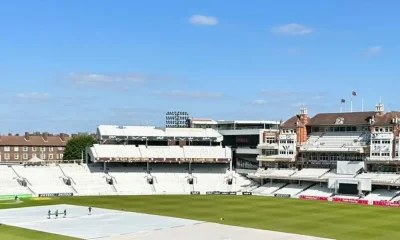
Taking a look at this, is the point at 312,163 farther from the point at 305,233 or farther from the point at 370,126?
the point at 305,233

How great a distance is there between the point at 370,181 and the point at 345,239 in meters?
30.1

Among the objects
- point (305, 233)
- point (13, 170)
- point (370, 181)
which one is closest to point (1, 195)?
point (13, 170)

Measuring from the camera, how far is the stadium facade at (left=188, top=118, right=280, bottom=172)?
283 ft

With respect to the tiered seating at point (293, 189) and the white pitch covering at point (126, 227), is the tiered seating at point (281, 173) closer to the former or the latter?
the tiered seating at point (293, 189)

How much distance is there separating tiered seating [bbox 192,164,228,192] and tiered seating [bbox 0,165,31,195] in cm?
2538

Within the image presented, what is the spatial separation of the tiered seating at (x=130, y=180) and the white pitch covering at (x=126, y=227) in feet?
76.9

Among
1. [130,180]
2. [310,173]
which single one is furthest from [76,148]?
[310,173]

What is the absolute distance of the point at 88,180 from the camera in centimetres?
7625

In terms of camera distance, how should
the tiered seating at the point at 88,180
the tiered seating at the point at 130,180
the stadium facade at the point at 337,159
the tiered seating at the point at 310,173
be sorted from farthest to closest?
the tiered seating at the point at 130,180 < the tiered seating at the point at 310,173 < the tiered seating at the point at 88,180 < the stadium facade at the point at 337,159

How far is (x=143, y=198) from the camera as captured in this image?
66.9 m

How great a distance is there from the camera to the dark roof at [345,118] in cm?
7531

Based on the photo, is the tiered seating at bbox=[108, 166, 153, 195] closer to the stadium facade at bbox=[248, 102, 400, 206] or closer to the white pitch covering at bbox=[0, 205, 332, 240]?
the stadium facade at bbox=[248, 102, 400, 206]

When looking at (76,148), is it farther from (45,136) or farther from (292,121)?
(292,121)

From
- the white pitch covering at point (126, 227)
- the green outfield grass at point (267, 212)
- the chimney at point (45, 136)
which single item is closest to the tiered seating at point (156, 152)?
the green outfield grass at point (267, 212)
